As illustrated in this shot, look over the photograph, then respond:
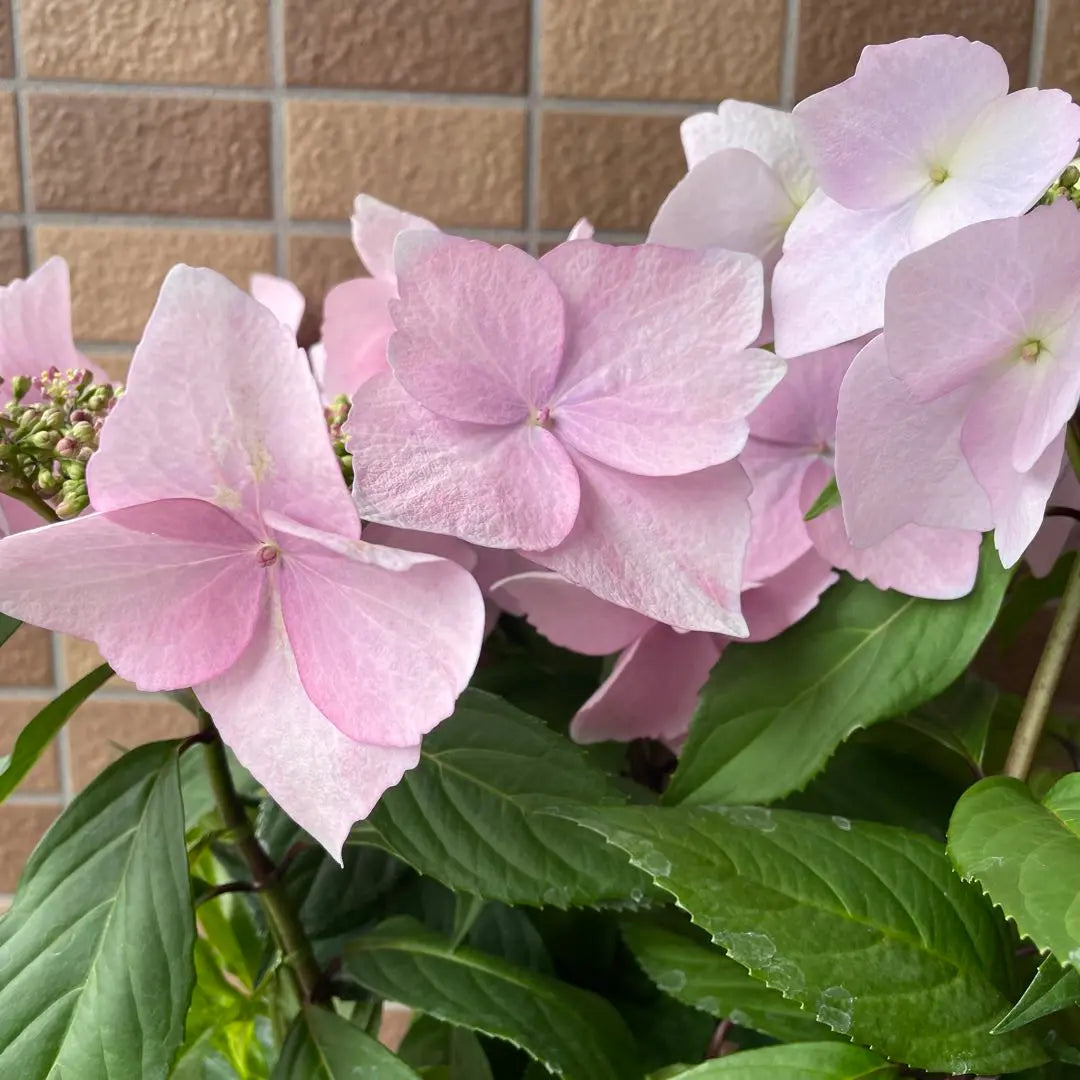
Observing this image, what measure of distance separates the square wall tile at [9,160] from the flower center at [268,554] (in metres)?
0.38

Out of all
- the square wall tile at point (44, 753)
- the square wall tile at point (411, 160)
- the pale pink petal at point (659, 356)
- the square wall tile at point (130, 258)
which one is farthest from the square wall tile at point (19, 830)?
the pale pink petal at point (659, 356)

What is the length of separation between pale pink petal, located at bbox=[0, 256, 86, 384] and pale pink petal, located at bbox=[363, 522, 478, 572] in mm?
129

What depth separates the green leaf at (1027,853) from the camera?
0.20m

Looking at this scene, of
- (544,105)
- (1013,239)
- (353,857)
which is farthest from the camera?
(544,105)

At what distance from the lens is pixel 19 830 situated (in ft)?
1.92

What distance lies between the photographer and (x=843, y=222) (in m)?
0.26

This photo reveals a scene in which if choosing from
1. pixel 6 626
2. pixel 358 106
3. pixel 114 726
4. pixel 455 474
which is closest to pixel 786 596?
pixel 455 474

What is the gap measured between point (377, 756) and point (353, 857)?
0.16 meters

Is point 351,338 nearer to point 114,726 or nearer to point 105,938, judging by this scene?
point 105,938

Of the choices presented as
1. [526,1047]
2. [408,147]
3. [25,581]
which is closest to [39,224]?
[408,147]

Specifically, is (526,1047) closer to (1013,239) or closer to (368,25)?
(1013,239)

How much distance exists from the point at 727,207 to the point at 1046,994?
8.9 inches

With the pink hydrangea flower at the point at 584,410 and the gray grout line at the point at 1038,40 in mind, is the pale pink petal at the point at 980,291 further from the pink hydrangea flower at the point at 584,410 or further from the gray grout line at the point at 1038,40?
the gray grout line at the point at 1038,40

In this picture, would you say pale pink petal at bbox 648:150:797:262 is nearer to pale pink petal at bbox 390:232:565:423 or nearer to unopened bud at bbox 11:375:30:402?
pale pink petal at bbox 390:232:565:423
